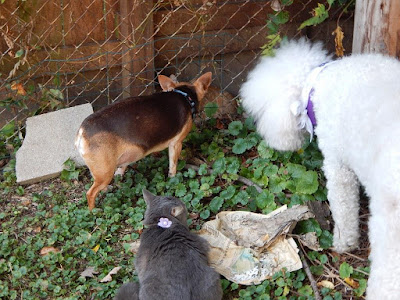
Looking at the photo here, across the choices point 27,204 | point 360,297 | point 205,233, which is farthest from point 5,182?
point 360,297

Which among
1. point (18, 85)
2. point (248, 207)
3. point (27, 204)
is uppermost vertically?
point (18, 85)

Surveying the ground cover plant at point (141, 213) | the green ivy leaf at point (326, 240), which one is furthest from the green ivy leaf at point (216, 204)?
the green ivy leaf at point (326, 240)

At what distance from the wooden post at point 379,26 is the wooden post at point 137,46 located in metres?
1.81

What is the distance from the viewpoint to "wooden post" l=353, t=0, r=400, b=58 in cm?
395

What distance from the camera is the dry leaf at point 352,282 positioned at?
11.5ft

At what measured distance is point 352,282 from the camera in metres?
3.52

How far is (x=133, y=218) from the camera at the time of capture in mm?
4098

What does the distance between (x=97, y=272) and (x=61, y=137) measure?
4.89 ft

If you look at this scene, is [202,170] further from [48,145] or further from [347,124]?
[347,124]

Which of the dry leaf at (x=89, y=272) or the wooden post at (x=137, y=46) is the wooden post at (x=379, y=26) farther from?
the dry leaf at (x=89, y=272)

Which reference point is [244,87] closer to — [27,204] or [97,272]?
[97,272]

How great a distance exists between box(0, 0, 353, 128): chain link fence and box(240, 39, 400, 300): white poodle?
4.71ft

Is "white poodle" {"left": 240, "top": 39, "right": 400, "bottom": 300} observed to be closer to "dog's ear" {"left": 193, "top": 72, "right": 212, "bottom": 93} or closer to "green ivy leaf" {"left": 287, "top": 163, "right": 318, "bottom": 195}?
"green ivy leaf" {"left": 287, "top": 163, "right": 318, "bottom": 195}

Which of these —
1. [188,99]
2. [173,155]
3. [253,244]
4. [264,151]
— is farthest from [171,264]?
[188,99]
